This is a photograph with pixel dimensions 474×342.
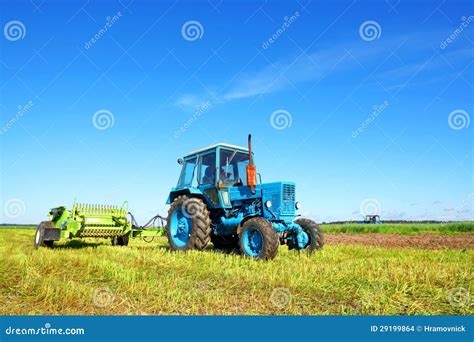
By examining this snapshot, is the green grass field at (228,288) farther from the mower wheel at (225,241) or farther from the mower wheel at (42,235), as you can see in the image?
the mower wheel at (42,235)

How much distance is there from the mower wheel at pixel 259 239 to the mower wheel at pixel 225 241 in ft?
5.79

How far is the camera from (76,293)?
14.0 feet

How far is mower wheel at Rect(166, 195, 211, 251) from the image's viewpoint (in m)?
8.34

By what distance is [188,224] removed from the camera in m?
9.06

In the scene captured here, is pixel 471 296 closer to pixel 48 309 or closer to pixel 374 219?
pixel 48 309

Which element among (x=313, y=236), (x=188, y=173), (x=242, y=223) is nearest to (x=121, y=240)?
(x=188, y=173)

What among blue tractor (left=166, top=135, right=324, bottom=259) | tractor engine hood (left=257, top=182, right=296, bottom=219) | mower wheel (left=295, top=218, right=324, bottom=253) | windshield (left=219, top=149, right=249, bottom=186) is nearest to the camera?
blue tractor (left=166, top=135, right=324, bottom=259)

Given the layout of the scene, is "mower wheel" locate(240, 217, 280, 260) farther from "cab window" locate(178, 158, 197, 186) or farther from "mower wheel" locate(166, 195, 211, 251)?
"cab window" locate(178, 158, 197, 186)

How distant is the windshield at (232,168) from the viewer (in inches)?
343

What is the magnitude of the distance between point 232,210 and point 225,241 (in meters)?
1.35

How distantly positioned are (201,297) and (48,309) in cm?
163

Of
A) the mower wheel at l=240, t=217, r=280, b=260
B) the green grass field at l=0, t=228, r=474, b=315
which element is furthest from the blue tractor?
the green grass field at l=0, t=228, r=474, b=315

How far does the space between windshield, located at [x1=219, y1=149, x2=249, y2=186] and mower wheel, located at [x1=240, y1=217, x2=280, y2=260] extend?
1.55 meters
